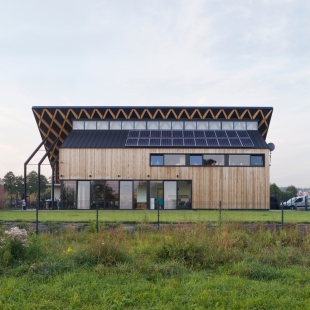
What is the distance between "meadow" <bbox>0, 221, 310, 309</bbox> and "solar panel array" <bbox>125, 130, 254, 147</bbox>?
880 inches

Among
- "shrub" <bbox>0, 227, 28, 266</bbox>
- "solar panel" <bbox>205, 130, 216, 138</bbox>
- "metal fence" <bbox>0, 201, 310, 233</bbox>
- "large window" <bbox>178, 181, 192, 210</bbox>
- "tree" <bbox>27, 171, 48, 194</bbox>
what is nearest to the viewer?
"shrub" <bbox>0, 227, 28, 266</bbox>

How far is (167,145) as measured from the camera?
3219 cm

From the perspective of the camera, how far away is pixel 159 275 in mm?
7309

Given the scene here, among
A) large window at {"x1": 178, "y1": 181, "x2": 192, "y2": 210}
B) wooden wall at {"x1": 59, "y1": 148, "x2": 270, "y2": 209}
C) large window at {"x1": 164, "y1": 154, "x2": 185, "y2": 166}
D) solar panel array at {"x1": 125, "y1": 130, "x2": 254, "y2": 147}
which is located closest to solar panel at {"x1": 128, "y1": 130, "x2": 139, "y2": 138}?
solar panel array at {"x1": 125, "y1": 130, "x2": 254, "y2": 147}

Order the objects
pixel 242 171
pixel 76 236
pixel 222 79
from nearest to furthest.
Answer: pixel 76 236
pixel 222 79
pixel 242 171

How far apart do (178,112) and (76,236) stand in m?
25.5

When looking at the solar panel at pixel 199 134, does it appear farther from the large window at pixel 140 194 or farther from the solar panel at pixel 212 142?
the large window at pixel 140 194

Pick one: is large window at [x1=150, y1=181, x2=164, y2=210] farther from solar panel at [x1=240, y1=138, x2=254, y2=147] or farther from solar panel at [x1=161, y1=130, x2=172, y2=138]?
solar panel at [x1=240, y1=138, x2=254, y2=147]

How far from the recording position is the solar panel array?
32406 millimetres

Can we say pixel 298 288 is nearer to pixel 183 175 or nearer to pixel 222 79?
pixel 222 79

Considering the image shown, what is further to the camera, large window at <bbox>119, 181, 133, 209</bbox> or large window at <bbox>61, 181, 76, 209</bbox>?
large window at <bbox>61, 181, 76, 209</bbox>

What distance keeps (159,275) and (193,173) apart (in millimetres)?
24647

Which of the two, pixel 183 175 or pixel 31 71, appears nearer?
pixel 31 71

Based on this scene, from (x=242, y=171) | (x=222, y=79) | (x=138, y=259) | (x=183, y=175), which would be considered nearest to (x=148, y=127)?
(x=183, y=175)
